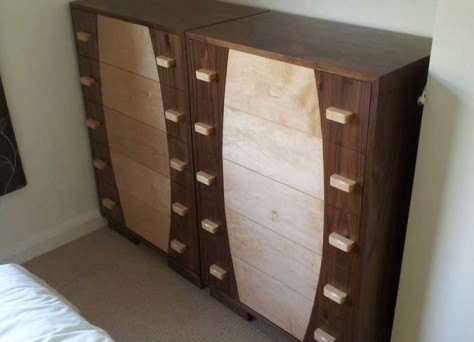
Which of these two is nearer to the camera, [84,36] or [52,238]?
[84,36]

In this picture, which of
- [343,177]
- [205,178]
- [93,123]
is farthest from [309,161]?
[93,123]

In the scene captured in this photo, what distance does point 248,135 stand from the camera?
1564mm

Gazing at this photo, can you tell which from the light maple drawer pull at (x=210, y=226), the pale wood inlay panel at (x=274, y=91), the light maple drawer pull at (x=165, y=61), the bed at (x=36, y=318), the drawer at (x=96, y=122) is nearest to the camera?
the bed at (x=36, y=318)

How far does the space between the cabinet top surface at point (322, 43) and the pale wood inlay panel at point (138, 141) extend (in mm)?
484

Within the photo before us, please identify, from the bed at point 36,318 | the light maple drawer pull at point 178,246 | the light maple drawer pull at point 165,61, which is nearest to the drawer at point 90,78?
the light maple drawer pull at point 165,61

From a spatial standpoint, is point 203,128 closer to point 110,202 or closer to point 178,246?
point 178,246

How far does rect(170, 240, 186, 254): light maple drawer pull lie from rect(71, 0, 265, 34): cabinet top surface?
0.82 m

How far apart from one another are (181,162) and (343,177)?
0.70m

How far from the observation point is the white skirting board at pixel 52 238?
2.21 metres

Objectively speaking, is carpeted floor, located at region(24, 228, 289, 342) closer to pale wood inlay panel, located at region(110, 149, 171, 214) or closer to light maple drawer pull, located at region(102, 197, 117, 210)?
light maple drawer pull, located at region(102, 197, 117, 210)

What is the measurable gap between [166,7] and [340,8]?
2.14 ft

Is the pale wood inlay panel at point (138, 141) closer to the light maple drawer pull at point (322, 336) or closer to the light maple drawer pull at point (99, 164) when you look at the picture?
the light maple drawer pull at point (99, 164)

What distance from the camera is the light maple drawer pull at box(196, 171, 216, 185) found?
1746 millimetres

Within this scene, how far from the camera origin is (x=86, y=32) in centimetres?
200
